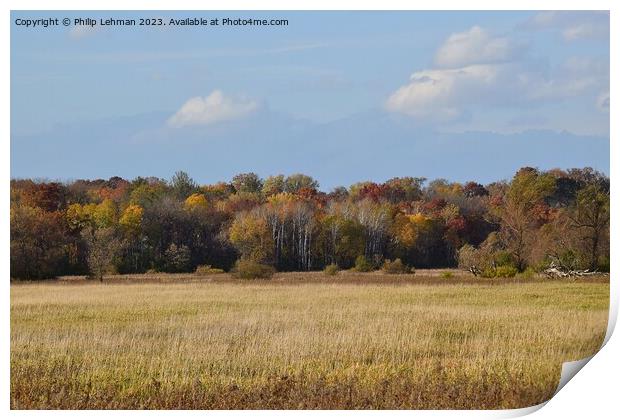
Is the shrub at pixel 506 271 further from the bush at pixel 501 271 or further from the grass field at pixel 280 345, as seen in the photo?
the grass field at pixel 280 345

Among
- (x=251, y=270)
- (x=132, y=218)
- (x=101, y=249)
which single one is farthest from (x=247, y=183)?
(x=101, y=249)

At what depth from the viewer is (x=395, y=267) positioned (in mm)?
13523

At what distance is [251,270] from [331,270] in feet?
3.01

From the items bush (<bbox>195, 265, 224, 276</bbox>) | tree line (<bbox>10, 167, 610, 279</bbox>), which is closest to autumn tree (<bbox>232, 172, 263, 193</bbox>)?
tree line (<bbox>10, 167, 610, 279</bbox>)

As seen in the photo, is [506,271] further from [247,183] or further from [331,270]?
[247,183]

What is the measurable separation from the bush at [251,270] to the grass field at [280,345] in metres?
0.10

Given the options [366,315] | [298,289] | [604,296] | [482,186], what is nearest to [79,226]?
[298,289]

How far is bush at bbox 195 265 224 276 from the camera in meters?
13.4

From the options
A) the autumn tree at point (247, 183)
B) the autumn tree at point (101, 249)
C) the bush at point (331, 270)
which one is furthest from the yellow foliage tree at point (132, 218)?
the bush at point (331, 270)

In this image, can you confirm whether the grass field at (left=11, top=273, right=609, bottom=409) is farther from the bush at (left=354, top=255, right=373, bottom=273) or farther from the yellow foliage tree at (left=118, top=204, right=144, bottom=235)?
the yellow foliage tree at (left=118, top=204, right=144, bottom=235)

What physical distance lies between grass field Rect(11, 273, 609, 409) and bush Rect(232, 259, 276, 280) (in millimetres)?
98

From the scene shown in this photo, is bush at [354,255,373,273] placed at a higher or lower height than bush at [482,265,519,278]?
higher

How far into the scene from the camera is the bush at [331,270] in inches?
527
